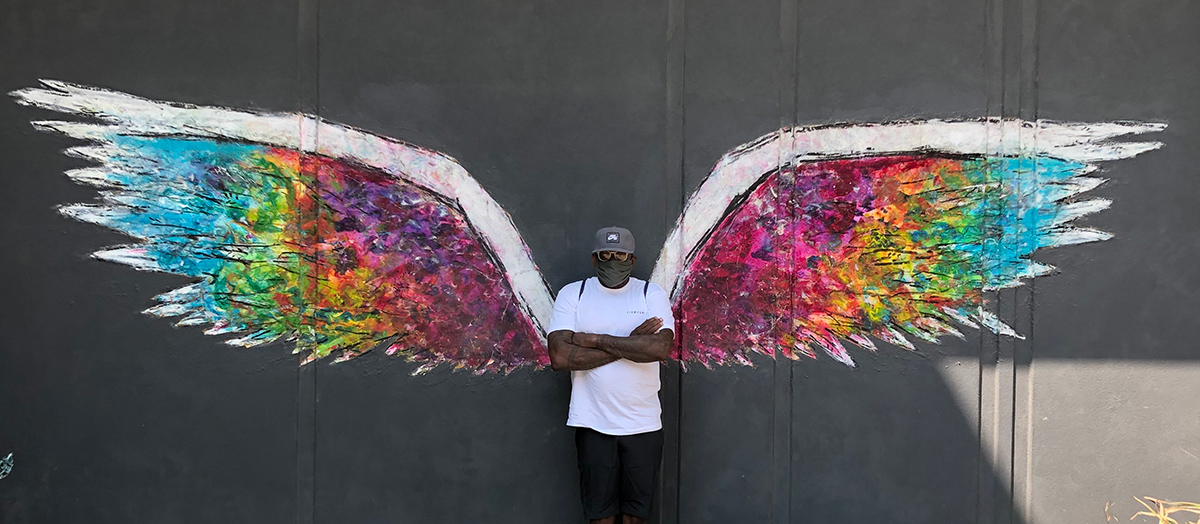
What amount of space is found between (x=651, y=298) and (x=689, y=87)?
130 cm

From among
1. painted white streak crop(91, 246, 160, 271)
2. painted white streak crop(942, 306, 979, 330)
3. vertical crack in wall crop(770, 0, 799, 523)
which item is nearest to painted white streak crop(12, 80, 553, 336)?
painted white streak crop(91, 246, 160, 271)

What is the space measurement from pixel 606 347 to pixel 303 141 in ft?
6.81

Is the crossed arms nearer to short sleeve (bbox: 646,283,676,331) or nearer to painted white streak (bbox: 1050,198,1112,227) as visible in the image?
short sleeve (bbox: 646,283,676,331)

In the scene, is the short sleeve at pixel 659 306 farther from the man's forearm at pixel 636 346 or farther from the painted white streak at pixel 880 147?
the painted white streak at pixel 880 147

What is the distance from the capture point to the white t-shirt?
4301 millimetres

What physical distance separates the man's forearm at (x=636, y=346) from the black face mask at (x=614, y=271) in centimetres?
32

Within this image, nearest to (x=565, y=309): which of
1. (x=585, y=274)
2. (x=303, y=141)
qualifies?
(x=585, y=274)

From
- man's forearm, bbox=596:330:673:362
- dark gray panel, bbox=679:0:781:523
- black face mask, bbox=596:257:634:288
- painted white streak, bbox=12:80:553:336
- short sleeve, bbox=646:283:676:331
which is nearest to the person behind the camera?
man's forearm, bbox=596:330:673:362

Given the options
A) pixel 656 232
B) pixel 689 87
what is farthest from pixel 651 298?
pixel 689 87

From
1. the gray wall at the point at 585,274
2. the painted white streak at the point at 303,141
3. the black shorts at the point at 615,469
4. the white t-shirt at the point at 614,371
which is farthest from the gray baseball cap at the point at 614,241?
the black shorts at the point at 615,469

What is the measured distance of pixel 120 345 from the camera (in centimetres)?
485

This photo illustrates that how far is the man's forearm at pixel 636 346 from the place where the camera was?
4227mm

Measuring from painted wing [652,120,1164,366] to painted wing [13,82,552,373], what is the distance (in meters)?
1.04

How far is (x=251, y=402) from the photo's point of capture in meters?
4.89
